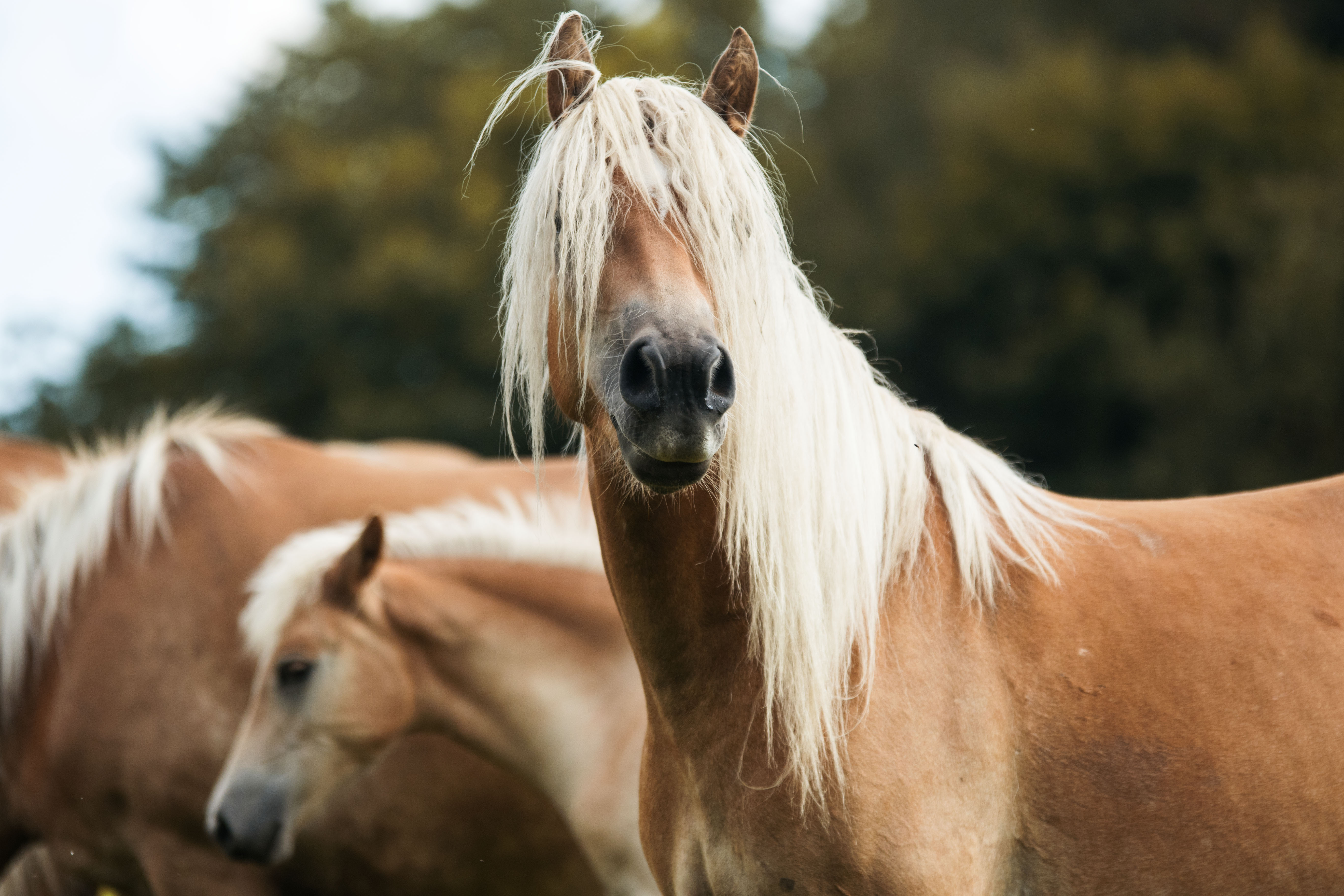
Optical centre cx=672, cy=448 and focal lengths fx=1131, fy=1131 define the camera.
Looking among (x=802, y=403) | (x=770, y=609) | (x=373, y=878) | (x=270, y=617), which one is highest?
(x=802, y=403)

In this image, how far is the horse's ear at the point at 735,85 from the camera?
7.20 ft

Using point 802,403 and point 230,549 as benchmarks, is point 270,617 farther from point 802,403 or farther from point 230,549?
point 802,403

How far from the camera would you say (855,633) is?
197 centimetres

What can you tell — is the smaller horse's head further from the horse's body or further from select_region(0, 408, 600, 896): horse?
the horse's body

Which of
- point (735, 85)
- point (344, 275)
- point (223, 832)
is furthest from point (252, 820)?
point (344, 275)

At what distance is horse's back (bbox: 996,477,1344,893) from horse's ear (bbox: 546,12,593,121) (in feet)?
4.17

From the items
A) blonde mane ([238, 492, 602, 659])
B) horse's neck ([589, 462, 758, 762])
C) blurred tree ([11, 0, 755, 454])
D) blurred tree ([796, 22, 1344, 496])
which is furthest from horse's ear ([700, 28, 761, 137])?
blurred tree ([11, 0, 755, 454])

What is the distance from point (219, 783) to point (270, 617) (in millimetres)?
581

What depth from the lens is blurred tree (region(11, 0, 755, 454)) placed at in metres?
20.2

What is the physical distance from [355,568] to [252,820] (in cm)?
87

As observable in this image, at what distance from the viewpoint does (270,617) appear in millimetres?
4004

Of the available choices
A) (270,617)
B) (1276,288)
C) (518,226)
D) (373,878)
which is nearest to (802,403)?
(518,226)

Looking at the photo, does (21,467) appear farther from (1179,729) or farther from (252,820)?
(1179,729)

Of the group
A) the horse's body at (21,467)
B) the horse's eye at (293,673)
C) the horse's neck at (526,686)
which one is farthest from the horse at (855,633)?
the horse's body at (21,467)
